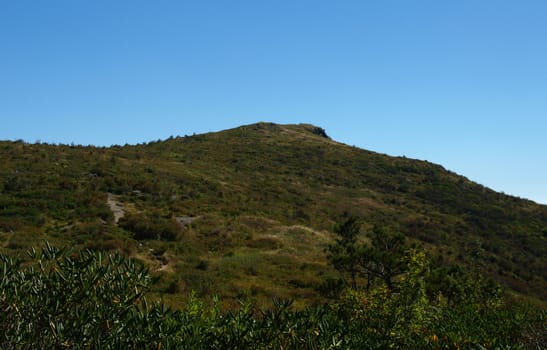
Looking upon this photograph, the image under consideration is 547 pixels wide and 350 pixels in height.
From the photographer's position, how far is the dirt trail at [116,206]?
2541 cm

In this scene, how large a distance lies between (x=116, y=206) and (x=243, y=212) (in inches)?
402

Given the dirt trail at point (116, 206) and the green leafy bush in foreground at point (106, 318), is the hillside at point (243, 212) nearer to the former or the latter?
the dirt trail at point (116, 206)

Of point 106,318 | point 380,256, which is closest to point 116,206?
point 380,256

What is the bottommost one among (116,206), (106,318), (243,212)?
(116,206)

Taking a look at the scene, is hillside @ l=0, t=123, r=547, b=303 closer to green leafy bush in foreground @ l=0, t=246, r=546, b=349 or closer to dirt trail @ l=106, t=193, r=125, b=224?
dirt trail @ l=106, t=193, r=125, b=224

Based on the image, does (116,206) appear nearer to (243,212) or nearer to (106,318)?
(243,212)

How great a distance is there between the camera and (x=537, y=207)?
55.1 m

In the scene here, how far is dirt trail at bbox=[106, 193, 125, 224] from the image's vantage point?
25.4m

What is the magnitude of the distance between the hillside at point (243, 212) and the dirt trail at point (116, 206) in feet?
0.25

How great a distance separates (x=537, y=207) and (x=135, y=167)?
52458mm

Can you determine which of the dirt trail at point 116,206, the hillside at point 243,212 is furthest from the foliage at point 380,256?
the dirt trail at point 116,206

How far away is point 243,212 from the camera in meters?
33.3

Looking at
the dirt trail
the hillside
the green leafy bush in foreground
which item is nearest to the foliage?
the hillside

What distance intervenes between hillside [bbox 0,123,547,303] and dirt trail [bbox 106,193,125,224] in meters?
0.08
